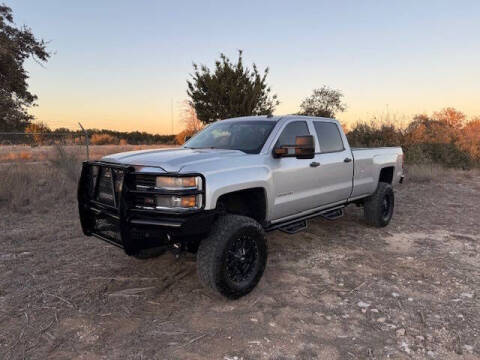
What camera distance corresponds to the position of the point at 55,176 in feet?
29.3

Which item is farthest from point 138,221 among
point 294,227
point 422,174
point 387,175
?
point 422,174

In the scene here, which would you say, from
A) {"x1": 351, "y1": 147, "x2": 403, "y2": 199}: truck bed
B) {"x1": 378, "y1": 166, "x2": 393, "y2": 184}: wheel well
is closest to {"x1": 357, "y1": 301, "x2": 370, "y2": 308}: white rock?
{"x1": 351, "y1": 147, "x2": 403, "y2": 199}: truck bed

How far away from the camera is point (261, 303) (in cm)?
337

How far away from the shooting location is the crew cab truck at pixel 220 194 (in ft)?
10.1

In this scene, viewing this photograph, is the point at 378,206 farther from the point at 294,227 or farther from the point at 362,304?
the point at 362,304

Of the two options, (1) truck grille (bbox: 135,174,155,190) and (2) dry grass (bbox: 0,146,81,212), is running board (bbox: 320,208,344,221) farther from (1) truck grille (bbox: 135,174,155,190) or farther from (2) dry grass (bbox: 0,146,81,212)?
(2) dry grass (bbox: 0,146,81,212)

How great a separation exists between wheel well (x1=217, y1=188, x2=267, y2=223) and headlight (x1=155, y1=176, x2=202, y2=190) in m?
0.72

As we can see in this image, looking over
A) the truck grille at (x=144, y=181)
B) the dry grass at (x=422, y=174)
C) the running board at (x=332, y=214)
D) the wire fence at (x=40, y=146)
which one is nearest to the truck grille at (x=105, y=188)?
the truck grille at (x=144, y=181)

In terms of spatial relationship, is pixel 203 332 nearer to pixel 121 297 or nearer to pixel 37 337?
pixel 121 297

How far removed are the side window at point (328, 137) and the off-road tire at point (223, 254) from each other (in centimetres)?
199

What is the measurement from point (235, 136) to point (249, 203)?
98 centimetres

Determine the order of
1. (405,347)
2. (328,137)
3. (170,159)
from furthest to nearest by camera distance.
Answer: (328,137) < (170,159) < (405,347)

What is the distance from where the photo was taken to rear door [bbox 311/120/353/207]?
4736mm

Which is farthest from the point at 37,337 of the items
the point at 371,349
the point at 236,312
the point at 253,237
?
the point at 371,349
